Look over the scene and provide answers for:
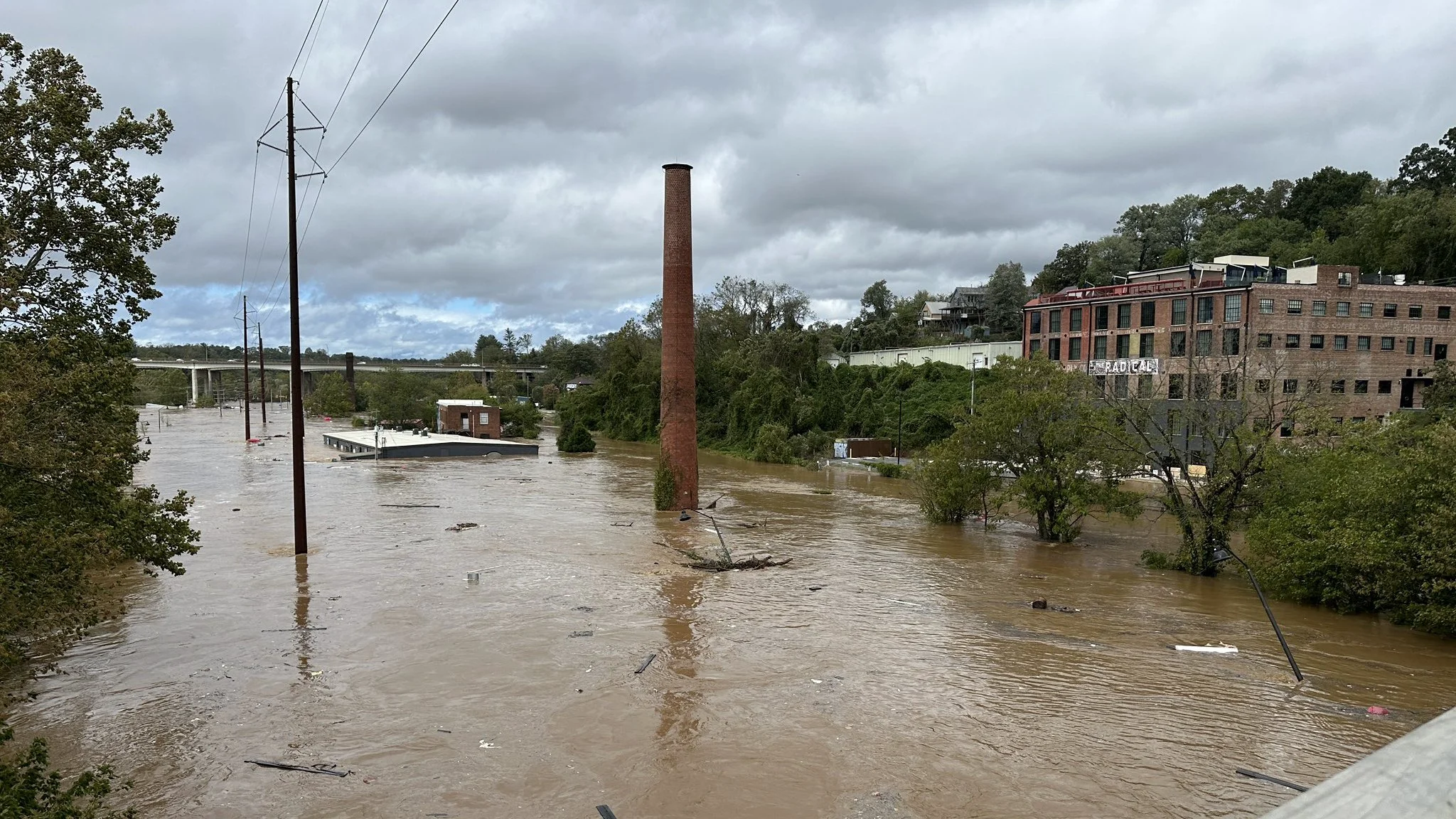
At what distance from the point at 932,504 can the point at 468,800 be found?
2607cm

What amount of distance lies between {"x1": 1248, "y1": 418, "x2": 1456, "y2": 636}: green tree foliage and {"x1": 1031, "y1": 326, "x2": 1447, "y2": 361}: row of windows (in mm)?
24885

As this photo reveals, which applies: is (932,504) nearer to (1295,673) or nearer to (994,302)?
(1295,673)

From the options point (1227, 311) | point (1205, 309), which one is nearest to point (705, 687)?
point (1227, 311)

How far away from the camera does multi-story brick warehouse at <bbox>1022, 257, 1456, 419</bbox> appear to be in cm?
4834

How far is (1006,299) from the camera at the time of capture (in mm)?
Result: 92875

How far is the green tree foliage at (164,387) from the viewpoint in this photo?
132 m

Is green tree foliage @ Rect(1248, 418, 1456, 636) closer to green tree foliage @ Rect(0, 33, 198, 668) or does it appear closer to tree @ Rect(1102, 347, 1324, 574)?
tree @ Rect(1102, 347, 1324, 574)

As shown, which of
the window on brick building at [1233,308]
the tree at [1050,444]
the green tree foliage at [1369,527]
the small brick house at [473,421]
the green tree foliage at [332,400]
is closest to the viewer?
the green tree foliage at [1369,527]

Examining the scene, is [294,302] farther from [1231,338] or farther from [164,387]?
[164,387]

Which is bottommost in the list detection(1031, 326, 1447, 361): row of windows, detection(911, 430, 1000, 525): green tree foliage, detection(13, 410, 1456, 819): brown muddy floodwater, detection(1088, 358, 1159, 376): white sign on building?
detection(13, 410, 1456, 819): brown muddy floodwater

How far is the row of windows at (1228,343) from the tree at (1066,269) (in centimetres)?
3022

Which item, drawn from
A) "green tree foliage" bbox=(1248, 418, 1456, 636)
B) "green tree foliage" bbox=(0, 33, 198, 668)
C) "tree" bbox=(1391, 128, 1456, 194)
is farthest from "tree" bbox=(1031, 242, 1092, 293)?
"green tree foliage" bbox=(0, 33, 198, 668)

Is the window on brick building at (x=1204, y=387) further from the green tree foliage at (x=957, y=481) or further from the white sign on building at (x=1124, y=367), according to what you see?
the white sign on building at (x=1124, y=367)

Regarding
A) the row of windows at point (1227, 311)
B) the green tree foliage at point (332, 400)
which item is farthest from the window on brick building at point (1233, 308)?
the green tree foliage at point (332, 400)
